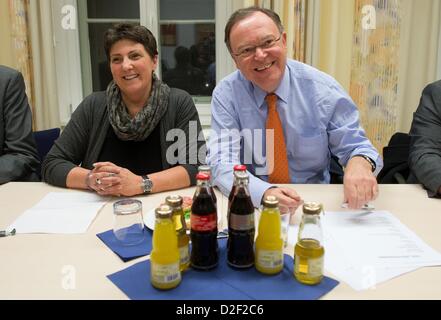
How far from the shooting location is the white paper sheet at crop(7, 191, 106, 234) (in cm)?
122

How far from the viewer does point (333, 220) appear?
49.7 inches

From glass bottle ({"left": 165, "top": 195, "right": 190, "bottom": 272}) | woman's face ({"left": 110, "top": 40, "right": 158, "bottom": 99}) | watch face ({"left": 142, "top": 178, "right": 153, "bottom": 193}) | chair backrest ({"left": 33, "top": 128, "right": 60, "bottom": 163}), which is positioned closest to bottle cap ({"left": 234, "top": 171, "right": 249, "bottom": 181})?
glass bottle ({"left": 165, "top": 195, "right": 190, "bottom": 272})

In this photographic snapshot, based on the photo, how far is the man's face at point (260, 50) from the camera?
160 centimetres

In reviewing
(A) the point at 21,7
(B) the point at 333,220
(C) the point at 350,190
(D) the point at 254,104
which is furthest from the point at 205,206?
(A) the point at 21,7

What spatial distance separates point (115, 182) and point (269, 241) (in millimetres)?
729

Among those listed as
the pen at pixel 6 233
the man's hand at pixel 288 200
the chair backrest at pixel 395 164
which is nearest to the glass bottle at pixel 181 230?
the man's hand at pixel 288 200

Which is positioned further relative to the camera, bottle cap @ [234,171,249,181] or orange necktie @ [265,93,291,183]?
orange necktie @ [265,93,291,183]

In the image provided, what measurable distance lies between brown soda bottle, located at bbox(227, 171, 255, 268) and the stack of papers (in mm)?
198

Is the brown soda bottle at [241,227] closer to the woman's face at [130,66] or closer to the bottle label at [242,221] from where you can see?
the bottle label at [242,221]

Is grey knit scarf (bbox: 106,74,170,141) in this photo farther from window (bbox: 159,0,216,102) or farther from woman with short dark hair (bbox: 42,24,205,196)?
window (bbox: 159,0,216,102)

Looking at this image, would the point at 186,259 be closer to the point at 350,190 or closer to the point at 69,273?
the point at 69,273

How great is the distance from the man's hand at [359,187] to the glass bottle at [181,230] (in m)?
0.63

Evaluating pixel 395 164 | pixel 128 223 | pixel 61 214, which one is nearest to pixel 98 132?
pixel 61 214

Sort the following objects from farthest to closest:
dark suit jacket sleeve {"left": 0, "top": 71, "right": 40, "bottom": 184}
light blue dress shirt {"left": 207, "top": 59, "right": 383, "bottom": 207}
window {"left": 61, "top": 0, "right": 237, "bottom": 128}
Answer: window {"left": 61, "top": 0, "right": 237, "bottom": 128} → dark suit jacket sleeve {"left": 0, "top": 71, "right": 40, "bottom": 184} → light blue dress shirt {"left": 207, "top": 59, "right": 383, "bottom": 207}
